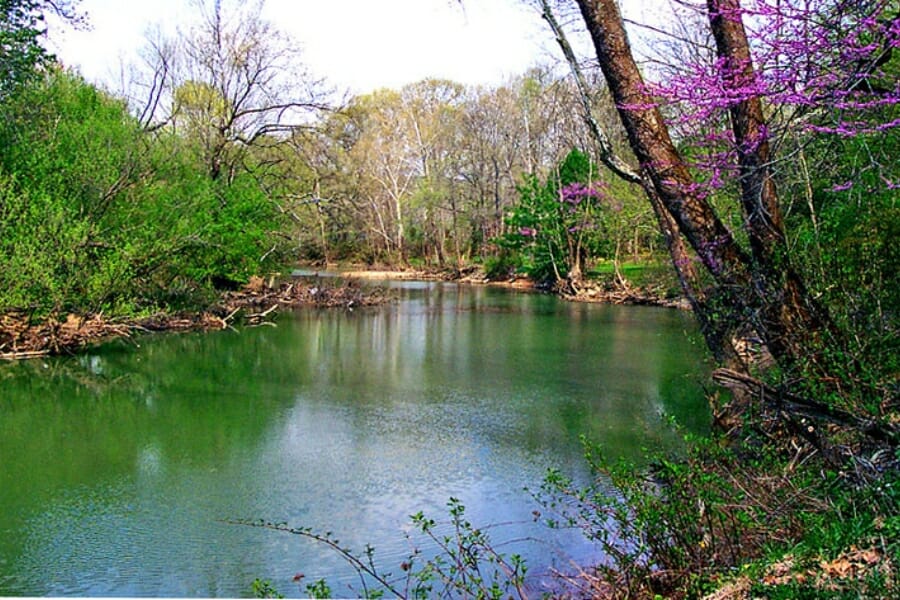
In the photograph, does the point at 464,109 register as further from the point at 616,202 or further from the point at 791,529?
the point at 791,529

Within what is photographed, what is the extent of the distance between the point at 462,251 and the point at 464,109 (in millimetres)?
5942

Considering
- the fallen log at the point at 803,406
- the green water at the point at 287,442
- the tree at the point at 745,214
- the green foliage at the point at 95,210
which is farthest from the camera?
the green foliage at the point at 95,210

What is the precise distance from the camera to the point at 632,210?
70.2 ft

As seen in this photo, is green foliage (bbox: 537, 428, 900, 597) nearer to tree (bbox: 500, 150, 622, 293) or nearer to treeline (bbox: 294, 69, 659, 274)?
tree (bbox: 500, 150, 622, 293)

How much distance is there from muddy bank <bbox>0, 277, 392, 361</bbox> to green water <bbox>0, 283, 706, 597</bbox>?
1.83 feet

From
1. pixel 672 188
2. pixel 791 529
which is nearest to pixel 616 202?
pixel 672 188

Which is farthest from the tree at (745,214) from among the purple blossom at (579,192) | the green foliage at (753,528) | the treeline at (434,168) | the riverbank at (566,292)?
the treeline at (434,168)

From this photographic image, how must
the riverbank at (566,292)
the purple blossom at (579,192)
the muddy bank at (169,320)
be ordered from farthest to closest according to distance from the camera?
the purple blossom at (579,192)
the riverbank at (566,292)
the muddy bank at (169,320)

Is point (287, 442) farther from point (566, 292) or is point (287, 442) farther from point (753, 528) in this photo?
point (566, 292)

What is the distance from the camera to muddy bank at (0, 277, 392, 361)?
40.0 feet

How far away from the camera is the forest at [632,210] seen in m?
3.50

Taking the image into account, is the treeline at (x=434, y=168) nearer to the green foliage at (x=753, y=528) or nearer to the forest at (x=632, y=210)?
the forest at (x=632, y=210)

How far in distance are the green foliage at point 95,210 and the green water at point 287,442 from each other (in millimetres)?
1166

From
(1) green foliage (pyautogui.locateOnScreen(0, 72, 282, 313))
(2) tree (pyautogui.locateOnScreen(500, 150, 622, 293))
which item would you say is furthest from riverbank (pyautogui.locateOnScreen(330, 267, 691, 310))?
(1) green foliage (pyautogui.locateOnScreen(0, 72, 282, 313))
